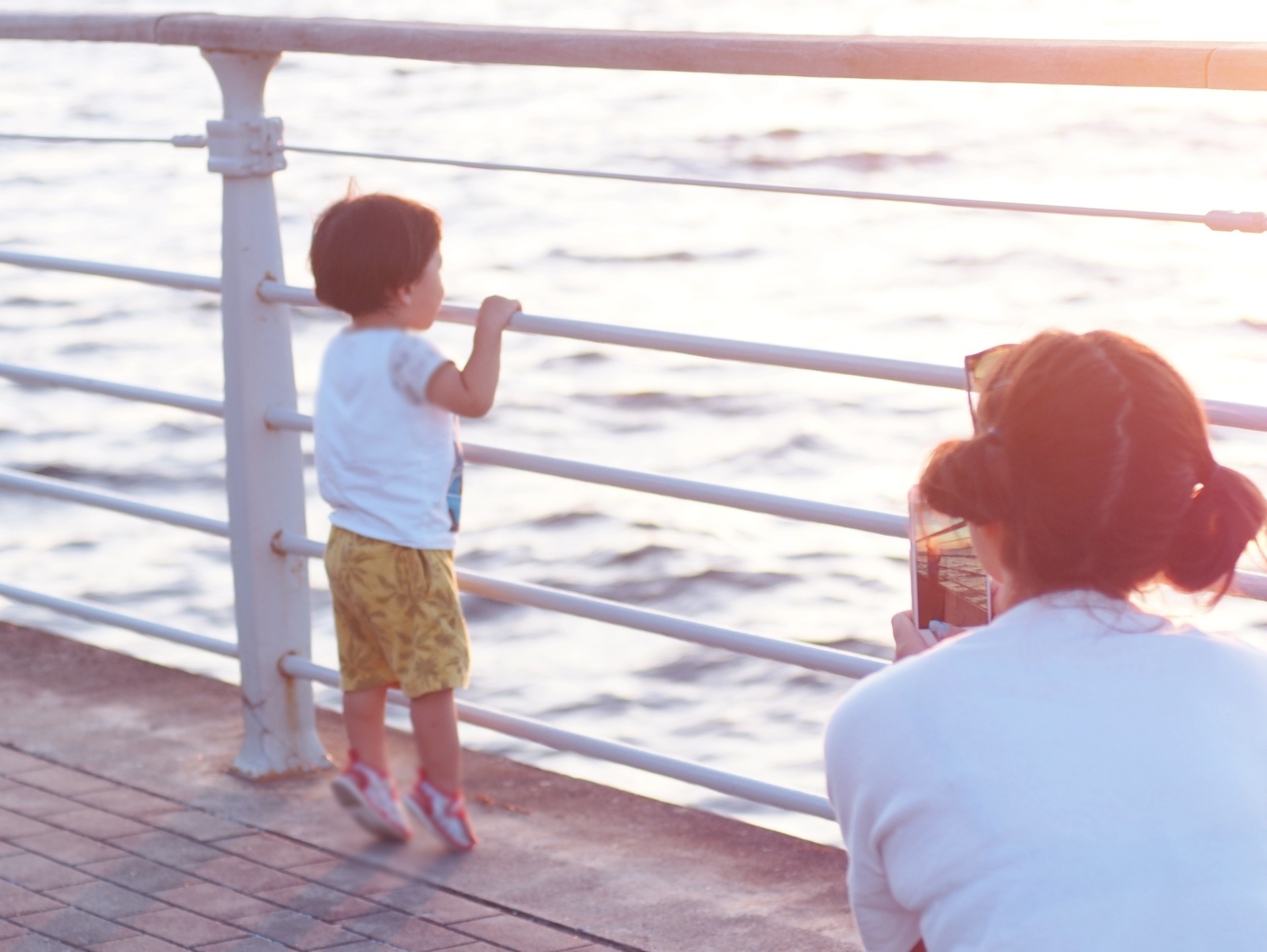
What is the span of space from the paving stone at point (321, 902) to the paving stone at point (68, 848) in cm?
36

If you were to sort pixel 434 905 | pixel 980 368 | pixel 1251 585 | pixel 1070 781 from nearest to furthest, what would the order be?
pixel 1070 781
pixel 980 368
pixel 1251 585
pixel 434 905

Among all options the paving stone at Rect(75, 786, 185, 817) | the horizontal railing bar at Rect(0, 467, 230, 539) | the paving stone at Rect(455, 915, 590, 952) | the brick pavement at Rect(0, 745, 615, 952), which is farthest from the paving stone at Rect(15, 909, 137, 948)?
the horizontal railing bar at Rect(0, 467, 230, 539)

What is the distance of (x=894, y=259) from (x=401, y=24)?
33.3 ft

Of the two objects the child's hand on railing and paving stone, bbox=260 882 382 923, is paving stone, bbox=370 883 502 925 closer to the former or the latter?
paving stone, bbox=260 882 382 923

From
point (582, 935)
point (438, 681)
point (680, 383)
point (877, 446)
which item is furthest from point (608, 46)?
point (680, 383)

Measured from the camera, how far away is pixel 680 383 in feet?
35.8

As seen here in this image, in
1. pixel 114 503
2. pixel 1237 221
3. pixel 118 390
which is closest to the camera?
pixel 1237 221

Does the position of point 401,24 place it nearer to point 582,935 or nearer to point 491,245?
point 582,935

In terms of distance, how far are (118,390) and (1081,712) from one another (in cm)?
279

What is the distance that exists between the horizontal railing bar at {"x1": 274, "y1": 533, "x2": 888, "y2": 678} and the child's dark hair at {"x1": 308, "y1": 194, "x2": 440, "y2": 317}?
524 mm

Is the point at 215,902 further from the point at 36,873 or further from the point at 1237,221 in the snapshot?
the point at 1237,221

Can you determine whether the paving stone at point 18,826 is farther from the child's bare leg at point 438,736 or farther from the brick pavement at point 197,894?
the child's bare leg at point 438,736

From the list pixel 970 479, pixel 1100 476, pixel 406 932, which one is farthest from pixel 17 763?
pixel 1100 476

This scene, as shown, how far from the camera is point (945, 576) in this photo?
5.94ft
